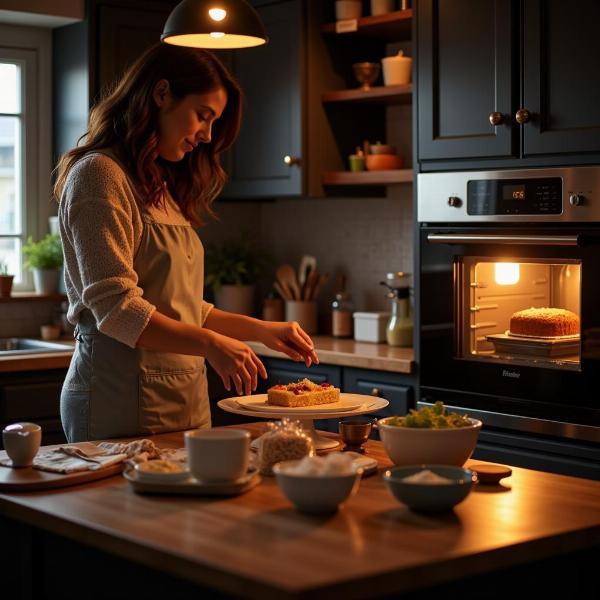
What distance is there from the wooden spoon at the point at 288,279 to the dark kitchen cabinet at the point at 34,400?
1.18 m

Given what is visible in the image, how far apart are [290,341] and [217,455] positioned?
0.77 m

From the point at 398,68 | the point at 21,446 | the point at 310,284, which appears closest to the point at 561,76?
the point at 398,68

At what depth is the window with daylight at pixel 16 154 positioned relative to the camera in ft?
16.4

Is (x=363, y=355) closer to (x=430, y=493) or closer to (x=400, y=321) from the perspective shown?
(x=400, y=321)

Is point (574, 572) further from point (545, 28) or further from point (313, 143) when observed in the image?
point (313, 143)

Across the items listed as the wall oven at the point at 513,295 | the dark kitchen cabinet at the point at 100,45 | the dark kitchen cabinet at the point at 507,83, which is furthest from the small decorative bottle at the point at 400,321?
the dark kitchen cabinet at the point at 100,45

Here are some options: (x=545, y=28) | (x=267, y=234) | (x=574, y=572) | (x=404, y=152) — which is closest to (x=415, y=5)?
(x=545, y=28)

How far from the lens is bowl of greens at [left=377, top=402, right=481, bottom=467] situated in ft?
7.26

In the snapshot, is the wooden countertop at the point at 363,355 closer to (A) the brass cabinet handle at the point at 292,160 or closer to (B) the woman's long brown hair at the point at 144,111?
(A) the brass cabinet handle at the point at 292,160

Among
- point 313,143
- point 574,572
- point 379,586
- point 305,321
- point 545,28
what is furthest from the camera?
point 305,321

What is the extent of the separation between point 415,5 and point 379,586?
2.80m

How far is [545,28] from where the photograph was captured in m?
3.56

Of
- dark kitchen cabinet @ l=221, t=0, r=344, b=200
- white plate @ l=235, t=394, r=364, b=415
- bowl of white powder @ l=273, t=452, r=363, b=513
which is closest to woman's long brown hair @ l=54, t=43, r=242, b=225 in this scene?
white plate @ l=235, t=394, r=364, b=415

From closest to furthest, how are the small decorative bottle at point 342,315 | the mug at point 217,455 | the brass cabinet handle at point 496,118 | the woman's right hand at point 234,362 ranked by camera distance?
the mug at point 217,455 → the woman's right hand at point 234,362 → the brass cabinet handle at point 496,118 → the small decorative bottle at point 342,315
